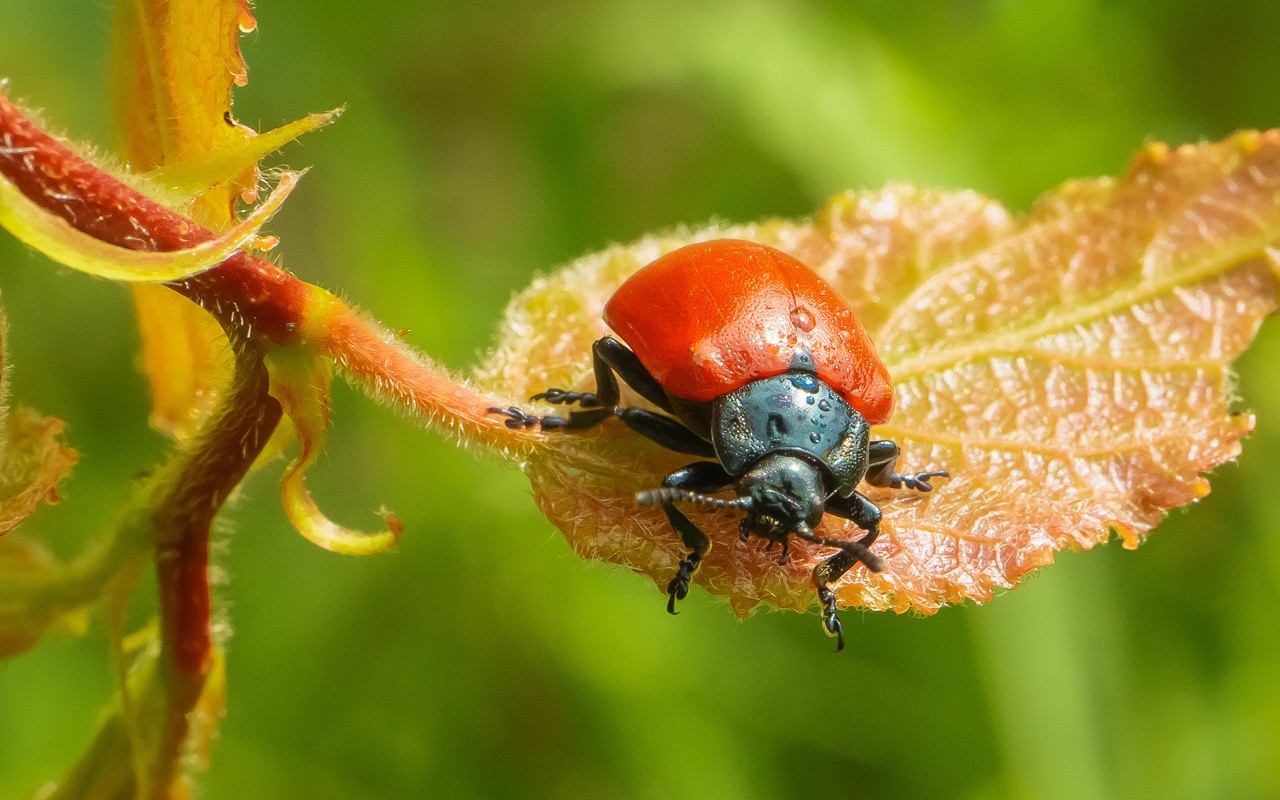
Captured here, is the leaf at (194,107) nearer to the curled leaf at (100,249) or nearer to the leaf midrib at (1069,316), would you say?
the curled leaf at (100,249)

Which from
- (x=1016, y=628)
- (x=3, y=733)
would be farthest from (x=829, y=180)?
(x=3, y=733)

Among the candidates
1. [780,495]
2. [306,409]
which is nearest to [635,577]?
[780,495]

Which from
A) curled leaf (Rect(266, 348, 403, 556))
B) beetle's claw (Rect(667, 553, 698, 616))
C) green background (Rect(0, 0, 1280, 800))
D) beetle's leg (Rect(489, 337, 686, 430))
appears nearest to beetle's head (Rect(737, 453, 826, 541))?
beetle's leg (Rect(489, 337, 686, 430))

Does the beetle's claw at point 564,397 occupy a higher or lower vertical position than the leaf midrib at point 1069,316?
lower

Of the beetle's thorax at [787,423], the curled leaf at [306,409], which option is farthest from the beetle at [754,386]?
the curled leaf at [306,409]

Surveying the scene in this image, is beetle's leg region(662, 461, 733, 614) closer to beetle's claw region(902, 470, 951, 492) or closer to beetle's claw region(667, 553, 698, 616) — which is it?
beetle's claw region(667, 553, 698, 616)

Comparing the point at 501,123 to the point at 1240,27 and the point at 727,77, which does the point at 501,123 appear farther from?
the point at 1240,27
